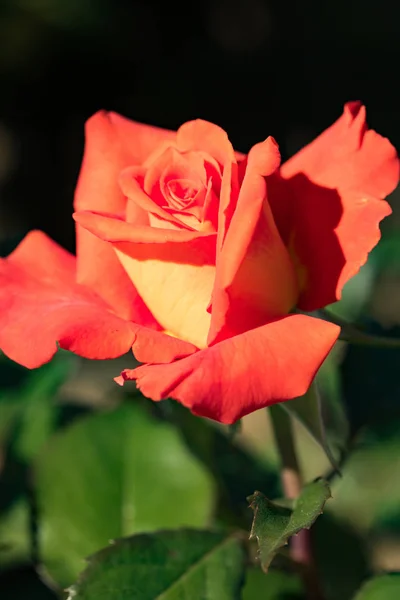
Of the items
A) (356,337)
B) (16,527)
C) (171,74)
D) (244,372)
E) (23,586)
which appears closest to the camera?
(244,372)

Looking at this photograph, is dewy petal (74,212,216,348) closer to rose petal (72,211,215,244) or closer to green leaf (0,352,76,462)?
rose petal (72,211,215,244)

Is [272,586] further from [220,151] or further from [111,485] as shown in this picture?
[220,151]

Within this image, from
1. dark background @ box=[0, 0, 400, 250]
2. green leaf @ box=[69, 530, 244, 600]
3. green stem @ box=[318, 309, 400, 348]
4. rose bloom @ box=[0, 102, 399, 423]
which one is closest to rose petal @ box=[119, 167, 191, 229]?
rose bloom @ box=[0, 102, 399, 423]

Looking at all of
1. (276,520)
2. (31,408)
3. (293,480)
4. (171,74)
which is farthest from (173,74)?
(276,520)

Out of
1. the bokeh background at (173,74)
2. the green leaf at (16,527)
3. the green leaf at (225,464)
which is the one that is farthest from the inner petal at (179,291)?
the bokeh background at (173,74)

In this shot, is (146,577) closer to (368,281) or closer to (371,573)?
(371,573)

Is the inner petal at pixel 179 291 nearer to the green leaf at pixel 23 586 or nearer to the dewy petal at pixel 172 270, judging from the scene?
the dewy petal at pixel 172 270
